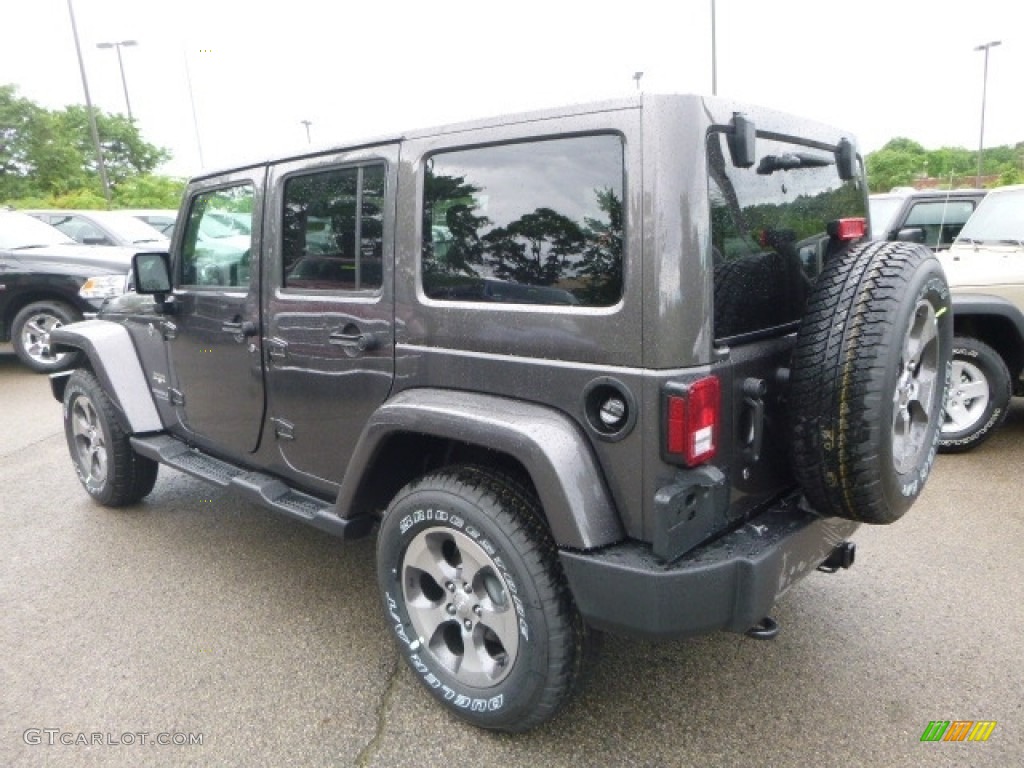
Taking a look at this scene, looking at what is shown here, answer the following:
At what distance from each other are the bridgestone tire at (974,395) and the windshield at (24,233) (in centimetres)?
947

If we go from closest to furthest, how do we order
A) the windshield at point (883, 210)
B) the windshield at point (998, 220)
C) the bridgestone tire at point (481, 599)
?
the bridgestone tire at point (481, 599) < the windshield at point (998, 220) < the windshield at point (883, 210)

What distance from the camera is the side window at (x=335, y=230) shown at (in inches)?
103

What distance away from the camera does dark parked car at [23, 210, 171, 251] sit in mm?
10570

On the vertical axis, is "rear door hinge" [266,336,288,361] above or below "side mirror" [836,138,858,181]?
below

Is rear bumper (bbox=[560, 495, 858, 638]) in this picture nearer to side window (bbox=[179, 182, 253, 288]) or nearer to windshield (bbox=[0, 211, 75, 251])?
side window (bbox=[179, 182, 253, 288])

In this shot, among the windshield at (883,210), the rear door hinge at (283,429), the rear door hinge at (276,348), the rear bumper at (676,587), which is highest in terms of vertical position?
the windshield at (883,210)

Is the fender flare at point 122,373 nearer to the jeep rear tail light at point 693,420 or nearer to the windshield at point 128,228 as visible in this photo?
the jeep rear tail light at point 693,420

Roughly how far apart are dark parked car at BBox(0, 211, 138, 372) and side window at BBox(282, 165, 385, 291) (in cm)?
621

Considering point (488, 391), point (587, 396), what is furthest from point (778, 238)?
point (488, 391)

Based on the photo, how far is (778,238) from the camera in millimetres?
2338

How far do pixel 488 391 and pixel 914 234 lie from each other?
216cm

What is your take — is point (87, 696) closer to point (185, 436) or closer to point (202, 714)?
point (202, 714)

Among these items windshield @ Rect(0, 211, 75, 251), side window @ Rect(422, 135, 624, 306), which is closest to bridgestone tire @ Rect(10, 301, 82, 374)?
windshield @ Rect(0, 211, 75, 251)

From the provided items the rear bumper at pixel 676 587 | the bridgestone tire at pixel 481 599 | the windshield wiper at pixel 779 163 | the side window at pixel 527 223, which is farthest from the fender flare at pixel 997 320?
the bridgestone tire at pixel 481 599
